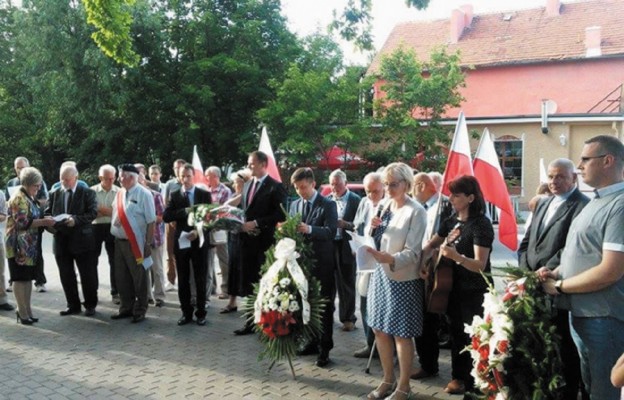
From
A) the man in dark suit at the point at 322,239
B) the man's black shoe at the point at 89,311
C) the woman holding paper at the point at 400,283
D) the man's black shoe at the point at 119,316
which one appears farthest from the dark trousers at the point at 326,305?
the man's black shoe at the point at 89,311

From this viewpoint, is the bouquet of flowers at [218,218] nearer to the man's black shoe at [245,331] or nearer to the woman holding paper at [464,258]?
the man's black shoe at [245,331]

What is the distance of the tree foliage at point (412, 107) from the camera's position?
68.9 ft

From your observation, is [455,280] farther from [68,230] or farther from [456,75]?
[456,75]

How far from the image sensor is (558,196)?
176 inches

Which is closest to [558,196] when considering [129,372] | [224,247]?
[129,372]

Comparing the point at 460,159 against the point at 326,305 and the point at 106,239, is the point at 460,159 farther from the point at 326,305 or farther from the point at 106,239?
the point at 106,239

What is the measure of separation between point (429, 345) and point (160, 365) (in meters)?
2.68

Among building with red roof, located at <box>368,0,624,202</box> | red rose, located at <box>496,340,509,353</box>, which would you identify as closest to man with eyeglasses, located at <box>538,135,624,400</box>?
red rose, located at <box>496,340,509,353</box>

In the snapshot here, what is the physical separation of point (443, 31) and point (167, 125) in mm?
19298

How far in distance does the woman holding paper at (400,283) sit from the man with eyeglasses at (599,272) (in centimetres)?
128

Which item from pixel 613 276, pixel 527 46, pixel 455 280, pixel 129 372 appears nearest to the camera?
pixel 613 276

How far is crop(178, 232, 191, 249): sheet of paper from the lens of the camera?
6941 mm

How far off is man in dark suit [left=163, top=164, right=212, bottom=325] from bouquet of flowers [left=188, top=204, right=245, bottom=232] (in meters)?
0.41

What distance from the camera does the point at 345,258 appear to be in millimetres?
7031
